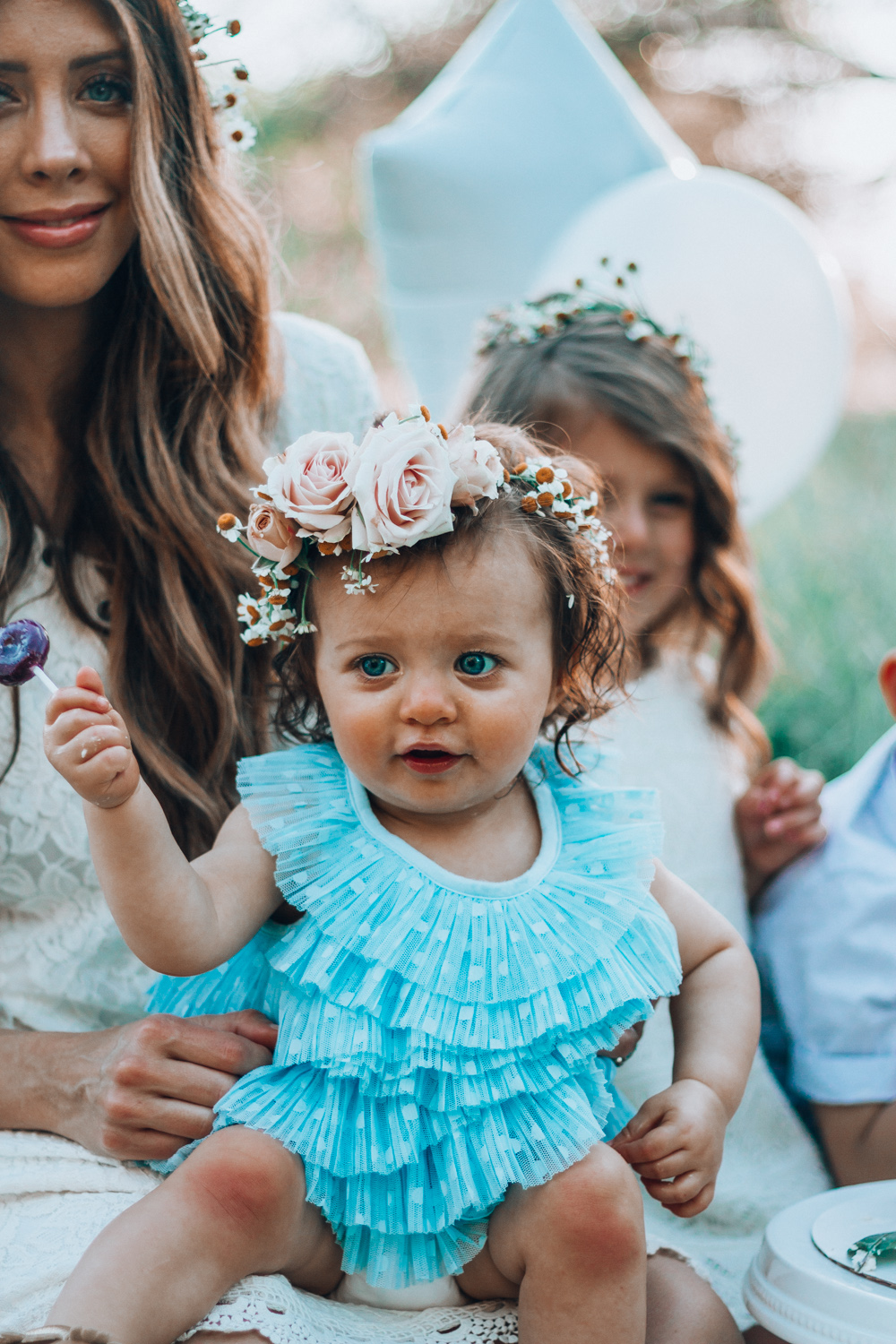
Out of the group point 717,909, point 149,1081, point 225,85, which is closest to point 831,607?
point 717,909

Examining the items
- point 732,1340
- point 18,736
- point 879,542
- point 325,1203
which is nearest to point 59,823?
point 18,736

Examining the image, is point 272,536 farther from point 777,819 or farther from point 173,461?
point 777,819

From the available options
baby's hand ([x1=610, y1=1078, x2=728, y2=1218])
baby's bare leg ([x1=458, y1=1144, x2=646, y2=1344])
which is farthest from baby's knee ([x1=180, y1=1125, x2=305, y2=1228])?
baby's hand ([x1=610, y1=1078, x2=728, y2=1218])

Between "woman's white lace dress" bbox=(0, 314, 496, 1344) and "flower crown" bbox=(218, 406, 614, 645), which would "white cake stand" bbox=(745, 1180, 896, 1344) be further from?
"flower crown" bbox=(218, 406, 614, 645)

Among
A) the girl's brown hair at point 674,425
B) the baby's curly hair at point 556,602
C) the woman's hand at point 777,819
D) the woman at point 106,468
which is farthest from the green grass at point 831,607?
the woman at point 106,468

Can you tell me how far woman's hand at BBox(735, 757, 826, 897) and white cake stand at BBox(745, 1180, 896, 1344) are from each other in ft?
2.03

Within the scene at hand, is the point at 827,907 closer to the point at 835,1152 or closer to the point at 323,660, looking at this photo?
the point at 835,1152

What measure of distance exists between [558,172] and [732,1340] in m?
3.22

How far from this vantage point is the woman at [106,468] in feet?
5.47

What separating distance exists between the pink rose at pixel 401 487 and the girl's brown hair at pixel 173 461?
0.57m

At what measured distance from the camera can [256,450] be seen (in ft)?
6.52

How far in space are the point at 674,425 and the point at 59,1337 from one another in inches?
70.5

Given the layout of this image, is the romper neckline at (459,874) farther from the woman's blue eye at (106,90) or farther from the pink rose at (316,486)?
the woman's blue eye at (106,90)

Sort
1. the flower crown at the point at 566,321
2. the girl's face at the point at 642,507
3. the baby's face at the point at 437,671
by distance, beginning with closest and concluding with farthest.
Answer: the baby's face at the point at 437,671 < the girl's face at the point at 642,507 < the flower crown at the point at 566,321
